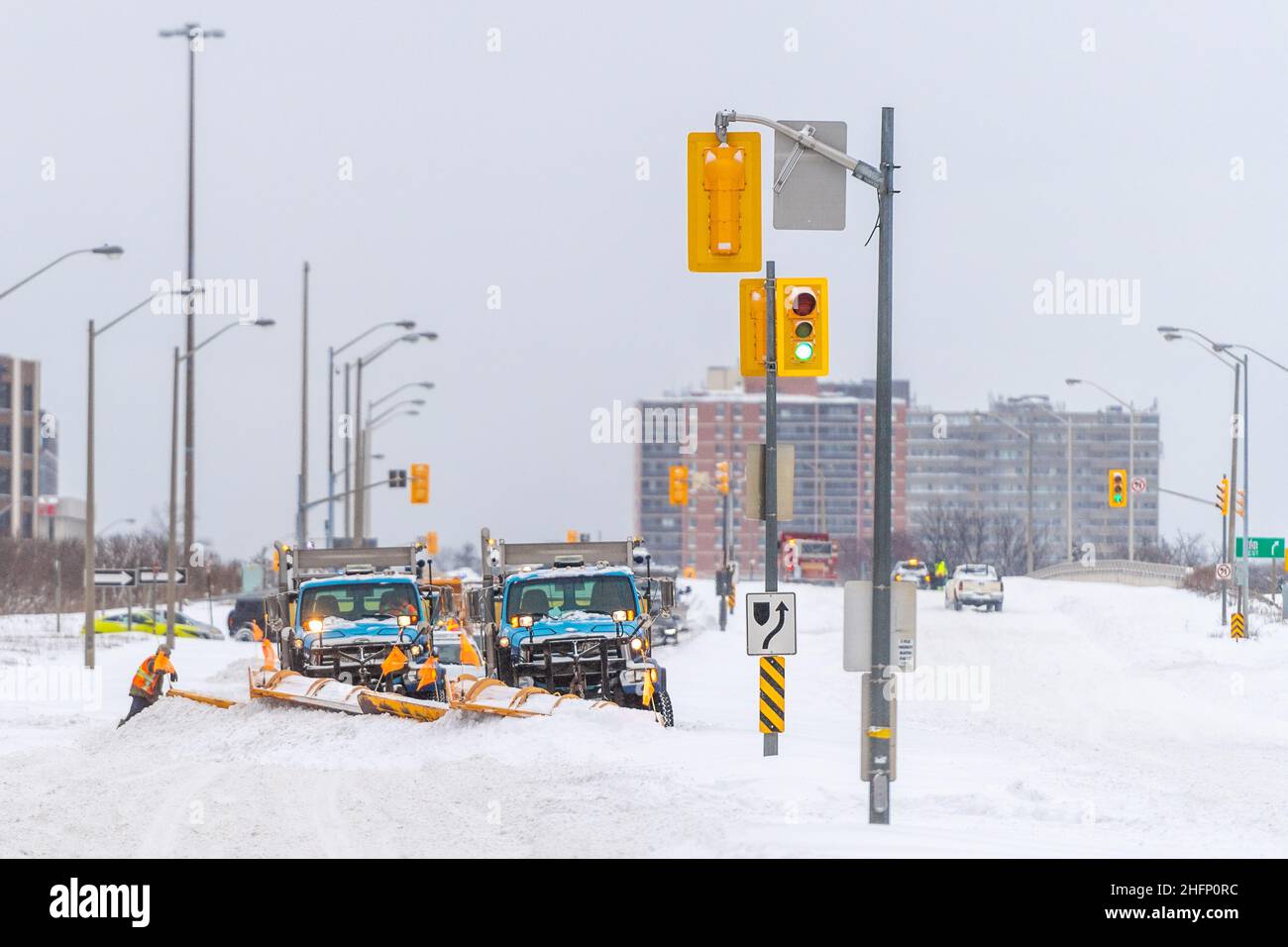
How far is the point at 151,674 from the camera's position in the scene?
26.0 meters

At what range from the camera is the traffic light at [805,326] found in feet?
56.4

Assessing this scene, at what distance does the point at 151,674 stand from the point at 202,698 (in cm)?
78

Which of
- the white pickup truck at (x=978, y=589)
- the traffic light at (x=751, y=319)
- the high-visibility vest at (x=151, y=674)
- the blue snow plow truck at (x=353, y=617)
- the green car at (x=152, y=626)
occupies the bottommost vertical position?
the green car at (x=152, y=626)

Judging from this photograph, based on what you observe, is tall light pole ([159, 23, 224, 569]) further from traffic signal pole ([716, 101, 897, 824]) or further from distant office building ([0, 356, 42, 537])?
distant office building ([0, 356, 42, 537])

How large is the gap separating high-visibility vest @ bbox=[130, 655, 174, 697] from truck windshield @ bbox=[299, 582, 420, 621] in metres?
3.10

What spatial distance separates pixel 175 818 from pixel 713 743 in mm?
6308

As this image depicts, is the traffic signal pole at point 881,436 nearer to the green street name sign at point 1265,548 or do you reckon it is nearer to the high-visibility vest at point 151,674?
the high-visibility vest at point 151,674

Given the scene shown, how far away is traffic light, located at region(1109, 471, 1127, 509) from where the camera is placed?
62406 millimetres

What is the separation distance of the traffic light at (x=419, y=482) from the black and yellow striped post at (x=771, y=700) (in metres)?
43.3

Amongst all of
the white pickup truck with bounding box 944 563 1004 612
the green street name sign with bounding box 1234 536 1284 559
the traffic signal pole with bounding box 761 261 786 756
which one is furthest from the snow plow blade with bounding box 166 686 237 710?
the white pickup truck with bounding box 944 563 1004 612

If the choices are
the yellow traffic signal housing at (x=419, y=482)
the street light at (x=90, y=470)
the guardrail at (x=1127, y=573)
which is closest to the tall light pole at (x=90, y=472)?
the street light at (x=90, y=470)

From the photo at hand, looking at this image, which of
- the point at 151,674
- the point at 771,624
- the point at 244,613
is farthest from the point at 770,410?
the point at 244,613

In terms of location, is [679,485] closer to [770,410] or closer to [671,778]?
[770,410]

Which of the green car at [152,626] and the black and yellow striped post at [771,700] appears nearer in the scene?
the black and yellow striped post at [771,700]
